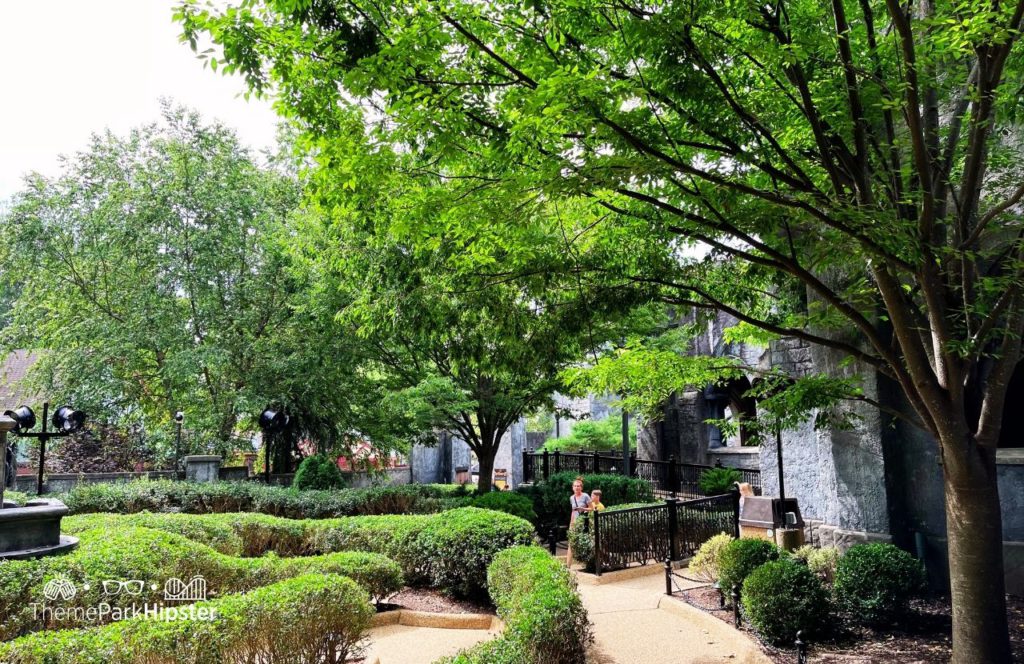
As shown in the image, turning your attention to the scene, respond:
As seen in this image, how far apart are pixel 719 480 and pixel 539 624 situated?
15.5 metres

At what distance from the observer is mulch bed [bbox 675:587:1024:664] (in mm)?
6781

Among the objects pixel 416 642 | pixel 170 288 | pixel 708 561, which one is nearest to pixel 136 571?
pixel 416 642

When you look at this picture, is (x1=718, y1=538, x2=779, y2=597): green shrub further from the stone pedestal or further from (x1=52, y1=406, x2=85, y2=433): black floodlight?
(x1=52, y1=406, x2=85, y2=433): black floodlight

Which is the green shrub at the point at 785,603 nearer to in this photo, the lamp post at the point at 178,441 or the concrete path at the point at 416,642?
the concrete path at the point at 416,642

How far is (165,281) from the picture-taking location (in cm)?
1928

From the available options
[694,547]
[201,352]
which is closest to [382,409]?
[201,352]

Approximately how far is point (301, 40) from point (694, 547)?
37.6 ft

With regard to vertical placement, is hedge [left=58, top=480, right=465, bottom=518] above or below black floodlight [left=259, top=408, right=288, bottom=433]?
below

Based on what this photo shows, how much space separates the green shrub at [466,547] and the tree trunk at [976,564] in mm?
5416

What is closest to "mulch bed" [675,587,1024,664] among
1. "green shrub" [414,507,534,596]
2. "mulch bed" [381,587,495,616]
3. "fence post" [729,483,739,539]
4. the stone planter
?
"green shrub" [414,507,534,596]

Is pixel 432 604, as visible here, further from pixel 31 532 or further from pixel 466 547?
pixel 31 532

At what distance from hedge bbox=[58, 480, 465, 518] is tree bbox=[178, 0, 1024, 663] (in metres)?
10.7

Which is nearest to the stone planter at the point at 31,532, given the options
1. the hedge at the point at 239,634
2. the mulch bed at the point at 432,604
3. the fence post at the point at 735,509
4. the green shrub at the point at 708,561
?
the hedge at the point at 239,634

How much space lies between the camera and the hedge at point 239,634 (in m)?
4.65
